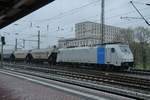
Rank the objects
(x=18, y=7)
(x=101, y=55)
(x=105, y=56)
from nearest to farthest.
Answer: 1. (x=18, y=7)
2. (x=105, y=56)
3. (x=101, y=55)

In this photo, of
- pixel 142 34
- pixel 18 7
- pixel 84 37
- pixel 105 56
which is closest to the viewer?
pixel 18 7

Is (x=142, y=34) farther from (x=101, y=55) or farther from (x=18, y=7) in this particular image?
(x=18, y=7)

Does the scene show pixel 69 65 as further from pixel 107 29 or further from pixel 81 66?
pixel 107 29

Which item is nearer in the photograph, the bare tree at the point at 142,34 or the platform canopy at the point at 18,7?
the platform canopy at the point at 18,7

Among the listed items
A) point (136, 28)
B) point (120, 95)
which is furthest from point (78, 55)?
point (136, 28)

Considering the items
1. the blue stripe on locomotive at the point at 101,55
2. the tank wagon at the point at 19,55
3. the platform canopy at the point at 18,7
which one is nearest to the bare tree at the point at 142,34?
the blue stripe on locomotive at the point at 101,55

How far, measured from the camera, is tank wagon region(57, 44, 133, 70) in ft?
63.2

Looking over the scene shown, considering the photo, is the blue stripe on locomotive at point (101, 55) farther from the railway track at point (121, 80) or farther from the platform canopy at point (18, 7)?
the platform canopy at point (18, 7)

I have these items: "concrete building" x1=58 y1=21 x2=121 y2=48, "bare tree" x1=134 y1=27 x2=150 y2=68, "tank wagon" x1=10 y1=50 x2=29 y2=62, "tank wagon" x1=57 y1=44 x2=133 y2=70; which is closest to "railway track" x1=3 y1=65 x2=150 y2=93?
"tank wagon" x1=57 y1=44 x2=133 y2=70

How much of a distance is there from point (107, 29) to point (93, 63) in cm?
5254

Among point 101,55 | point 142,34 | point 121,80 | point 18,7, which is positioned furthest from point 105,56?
point 142,34

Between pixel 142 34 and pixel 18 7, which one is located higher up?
pixel 142 34

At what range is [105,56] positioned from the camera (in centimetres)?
2045

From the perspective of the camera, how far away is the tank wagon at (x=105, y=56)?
19266 millimetres
